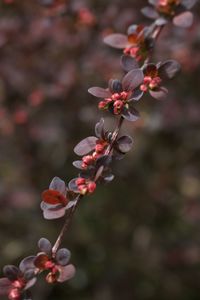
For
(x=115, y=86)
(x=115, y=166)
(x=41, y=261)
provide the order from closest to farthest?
(x=41, y=261) → (x=115, y=86) → (x=115, y=166)

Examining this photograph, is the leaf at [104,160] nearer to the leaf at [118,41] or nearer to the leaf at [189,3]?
the leaf at [118,41]

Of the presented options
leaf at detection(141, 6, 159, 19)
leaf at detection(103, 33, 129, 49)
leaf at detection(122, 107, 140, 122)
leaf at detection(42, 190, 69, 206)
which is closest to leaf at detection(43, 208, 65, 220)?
leaf at detection(42, 190, 69, 206)

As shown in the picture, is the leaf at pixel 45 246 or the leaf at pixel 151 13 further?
the leaf at pixel 151 13

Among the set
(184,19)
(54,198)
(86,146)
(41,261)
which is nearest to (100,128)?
(86,146)

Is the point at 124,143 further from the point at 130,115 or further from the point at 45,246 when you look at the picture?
the point at 45,246

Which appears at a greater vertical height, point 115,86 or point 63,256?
point 115,86

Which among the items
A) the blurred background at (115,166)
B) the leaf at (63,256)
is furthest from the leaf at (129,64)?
the blurred background at (115,166)
